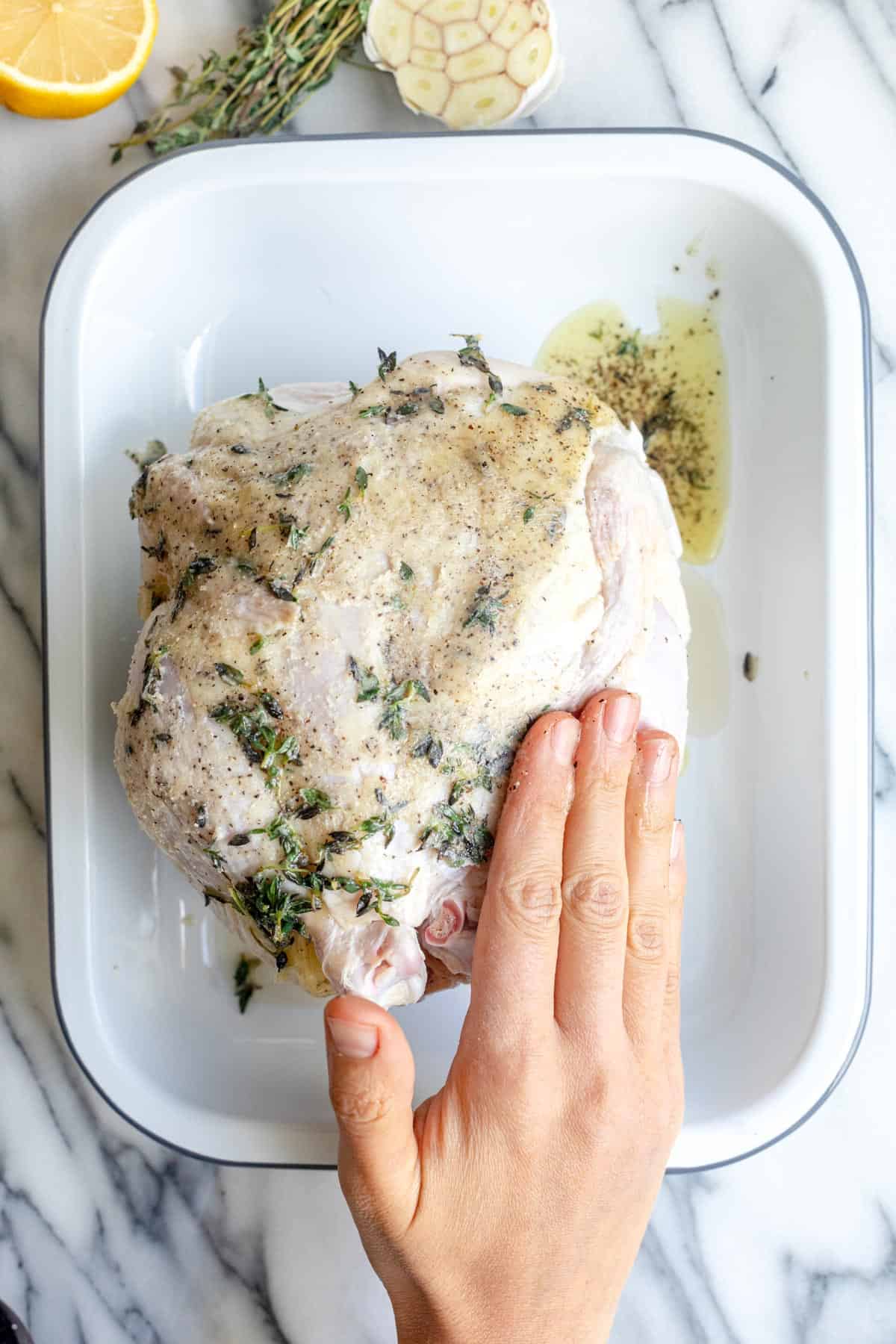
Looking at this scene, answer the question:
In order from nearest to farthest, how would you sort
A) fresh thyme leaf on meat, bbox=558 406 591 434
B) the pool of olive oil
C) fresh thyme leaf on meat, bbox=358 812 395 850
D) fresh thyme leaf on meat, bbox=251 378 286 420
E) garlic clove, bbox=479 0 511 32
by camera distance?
fresh thyme leaf on meat, bbox=358 812 395 850 < fresh thyme leaf on meat, bbox=558 406 591 434 < fresh thyme leaf on meat, bbox=251 378 286 420 < garlic clove, bbox=479 0 511 32 < the pool of olive oil

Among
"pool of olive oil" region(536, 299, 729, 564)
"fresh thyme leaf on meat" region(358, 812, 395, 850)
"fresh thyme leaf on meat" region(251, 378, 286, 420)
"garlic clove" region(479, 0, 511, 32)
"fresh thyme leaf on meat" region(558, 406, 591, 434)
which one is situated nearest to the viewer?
"fresh thyme leaf on meat" region(358, 812, 395, 850)

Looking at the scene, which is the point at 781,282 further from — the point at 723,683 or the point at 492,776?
the point at 492,776

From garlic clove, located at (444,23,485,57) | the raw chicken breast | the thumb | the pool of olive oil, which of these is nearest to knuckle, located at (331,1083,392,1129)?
the thumb

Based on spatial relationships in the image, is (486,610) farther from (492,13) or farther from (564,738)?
(492,13)

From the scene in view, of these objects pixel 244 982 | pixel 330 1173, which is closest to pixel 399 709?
pixel 244 982

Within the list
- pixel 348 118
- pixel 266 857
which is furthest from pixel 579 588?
pixel 348 118

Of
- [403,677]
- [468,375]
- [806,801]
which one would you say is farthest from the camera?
[806,801]

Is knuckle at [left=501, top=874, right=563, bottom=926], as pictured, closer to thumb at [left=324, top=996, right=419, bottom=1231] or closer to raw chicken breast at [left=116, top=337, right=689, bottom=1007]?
raw chicken breast at [left=116, top=337, right=689, bottom=1007]

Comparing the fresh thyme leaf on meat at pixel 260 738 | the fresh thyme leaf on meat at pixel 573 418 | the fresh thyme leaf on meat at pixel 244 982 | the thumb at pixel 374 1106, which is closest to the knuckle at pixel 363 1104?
the thumb at pixel 374 1106
